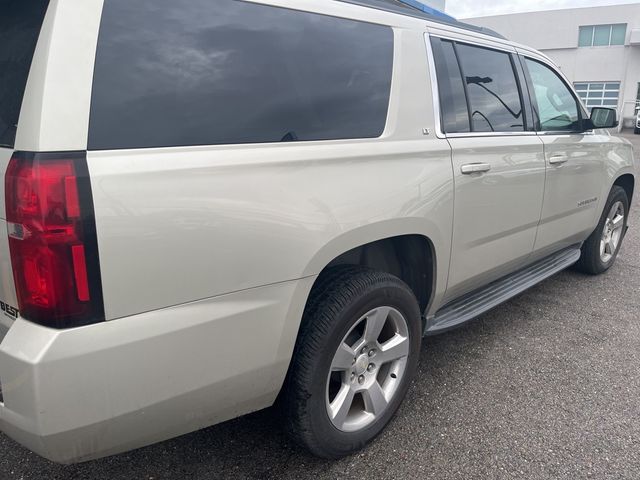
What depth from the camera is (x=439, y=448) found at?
2.40 meters

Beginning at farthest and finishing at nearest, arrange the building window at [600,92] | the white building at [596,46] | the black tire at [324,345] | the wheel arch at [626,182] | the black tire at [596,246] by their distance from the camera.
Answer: the building window at [600,92], the white building at [596,46], the wheel arch at [626,182], the black tire at [596,246], the black tire at [324,345]

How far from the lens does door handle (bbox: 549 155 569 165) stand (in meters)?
3.42

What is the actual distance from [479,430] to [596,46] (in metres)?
41.7

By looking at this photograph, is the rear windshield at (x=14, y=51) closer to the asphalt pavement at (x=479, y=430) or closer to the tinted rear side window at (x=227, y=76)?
the tinted rear side window at (x=227, y=76)

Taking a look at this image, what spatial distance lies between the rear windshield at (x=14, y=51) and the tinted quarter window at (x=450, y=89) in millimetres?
1799

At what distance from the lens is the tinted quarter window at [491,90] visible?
287 cm

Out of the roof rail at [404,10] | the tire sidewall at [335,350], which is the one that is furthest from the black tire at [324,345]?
the roof rail at [404,10]

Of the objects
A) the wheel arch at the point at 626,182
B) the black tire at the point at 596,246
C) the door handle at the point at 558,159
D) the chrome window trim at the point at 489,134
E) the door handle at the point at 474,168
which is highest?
the chrome window trim at the point at 489,134

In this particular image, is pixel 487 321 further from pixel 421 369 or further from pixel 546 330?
pixel 421 369

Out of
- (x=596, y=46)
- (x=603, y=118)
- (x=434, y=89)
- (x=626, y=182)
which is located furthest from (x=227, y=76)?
(x=596, y=46)

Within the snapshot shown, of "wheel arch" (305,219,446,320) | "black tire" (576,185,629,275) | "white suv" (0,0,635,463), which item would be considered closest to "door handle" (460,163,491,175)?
"white suv" (0,0,635,463)

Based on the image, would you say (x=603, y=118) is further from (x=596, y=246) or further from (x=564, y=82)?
(x=596, y=246)

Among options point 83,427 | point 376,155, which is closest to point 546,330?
point 376,155

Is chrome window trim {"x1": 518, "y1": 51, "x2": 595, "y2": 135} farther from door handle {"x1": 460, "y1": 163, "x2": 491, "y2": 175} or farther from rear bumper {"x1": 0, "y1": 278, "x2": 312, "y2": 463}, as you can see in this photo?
rear bumper {"x1": 0, "y1": 278, "x2": 312, "y2": 463}
